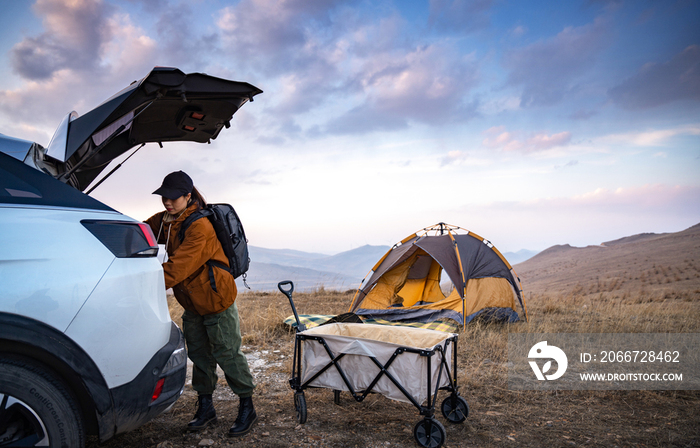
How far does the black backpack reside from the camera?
305 cm

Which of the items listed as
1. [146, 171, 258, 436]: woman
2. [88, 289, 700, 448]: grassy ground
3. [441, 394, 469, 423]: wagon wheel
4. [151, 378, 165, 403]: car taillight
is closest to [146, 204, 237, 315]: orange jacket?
[146, 171, 258, 436]: woman

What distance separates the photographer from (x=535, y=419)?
12.2 feet

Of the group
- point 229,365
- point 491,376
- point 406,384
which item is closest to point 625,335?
point 491,376

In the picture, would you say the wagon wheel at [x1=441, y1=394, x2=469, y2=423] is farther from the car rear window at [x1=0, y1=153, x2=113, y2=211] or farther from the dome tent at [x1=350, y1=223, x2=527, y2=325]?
the dome tent at [x1=350, y1=223, x2=527, y2=325]

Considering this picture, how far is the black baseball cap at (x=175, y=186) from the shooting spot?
2.98m

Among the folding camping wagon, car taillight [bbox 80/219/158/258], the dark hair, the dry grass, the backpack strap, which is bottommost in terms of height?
the dry grass

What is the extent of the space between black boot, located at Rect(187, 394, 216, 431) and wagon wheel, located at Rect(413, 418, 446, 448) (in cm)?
162

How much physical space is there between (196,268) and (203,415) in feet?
4.08

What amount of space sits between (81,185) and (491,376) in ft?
15.0

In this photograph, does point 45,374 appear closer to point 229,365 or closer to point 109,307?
point 109,307

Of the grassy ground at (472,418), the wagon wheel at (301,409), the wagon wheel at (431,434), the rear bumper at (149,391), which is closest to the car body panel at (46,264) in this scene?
the rear bumper at (149,391)

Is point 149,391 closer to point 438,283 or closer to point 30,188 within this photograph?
point 30,188

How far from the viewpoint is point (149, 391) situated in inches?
85.9

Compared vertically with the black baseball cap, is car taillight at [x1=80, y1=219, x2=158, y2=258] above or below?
below
